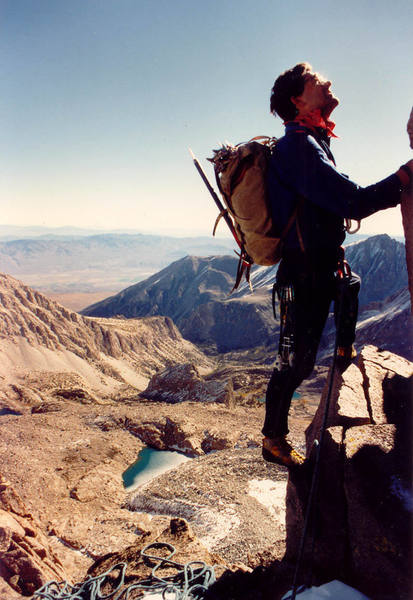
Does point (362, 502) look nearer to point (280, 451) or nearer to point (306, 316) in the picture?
point (280, 451)

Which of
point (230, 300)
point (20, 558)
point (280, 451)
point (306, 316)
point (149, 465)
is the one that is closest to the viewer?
point (306, 316)

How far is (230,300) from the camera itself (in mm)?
85375

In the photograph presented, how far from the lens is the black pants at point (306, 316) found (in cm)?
252

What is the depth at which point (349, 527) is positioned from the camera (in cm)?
271

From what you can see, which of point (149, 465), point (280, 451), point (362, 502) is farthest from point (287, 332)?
point (149, 465)

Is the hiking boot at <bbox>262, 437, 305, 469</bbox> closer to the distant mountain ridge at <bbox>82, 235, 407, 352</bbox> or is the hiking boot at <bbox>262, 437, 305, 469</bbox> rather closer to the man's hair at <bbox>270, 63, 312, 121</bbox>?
the man's hair at <bbox>270, 63, 312, 121</bbox>

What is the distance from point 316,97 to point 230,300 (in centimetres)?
8316

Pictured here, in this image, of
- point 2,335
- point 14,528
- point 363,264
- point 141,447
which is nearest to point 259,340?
point 363,264

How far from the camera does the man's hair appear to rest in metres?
2.40

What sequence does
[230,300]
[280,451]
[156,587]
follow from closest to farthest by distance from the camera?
[280,451] < [156,587] < [230,300]

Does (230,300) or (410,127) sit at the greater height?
(410,127)

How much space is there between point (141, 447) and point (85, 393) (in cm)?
987

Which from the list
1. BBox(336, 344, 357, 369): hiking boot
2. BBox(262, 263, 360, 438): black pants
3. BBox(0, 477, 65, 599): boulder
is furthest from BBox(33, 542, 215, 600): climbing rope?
BBox(336, 344, 357, 369): hiking boot

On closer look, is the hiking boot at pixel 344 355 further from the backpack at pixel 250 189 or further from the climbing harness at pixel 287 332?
the backpack at pixel 250 189
